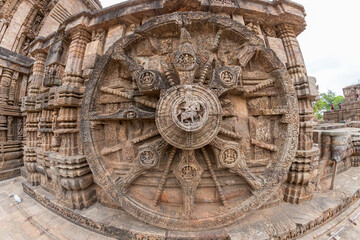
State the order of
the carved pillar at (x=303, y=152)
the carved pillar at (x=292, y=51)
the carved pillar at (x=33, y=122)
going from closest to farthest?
the carved pillar at (x=303, y=152) → the carved pillar at (x=292, y=51) → the carved pillar at (x=33, y=122)

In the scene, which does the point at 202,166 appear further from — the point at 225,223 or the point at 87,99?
the point at 87,99

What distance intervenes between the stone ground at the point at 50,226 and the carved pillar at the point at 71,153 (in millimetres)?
412

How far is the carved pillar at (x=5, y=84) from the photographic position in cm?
552

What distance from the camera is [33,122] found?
13.9 feet

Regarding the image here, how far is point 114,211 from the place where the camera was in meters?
2.86

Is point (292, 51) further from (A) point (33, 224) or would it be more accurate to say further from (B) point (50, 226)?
(A) point (33, 224)

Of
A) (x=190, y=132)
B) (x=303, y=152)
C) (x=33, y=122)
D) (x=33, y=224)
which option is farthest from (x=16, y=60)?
(x=303, y=152)

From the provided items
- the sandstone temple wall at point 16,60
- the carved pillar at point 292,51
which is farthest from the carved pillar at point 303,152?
the sandstone temple wall at point 16,60

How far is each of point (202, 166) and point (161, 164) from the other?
0.85 meters

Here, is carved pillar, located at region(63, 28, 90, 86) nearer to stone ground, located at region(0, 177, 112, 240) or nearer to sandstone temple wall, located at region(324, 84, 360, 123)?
stone ground, located at region(0, 177, 112, 240)

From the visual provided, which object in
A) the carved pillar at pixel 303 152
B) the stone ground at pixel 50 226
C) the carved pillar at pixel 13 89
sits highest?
the carved pillar at pixel 13 89

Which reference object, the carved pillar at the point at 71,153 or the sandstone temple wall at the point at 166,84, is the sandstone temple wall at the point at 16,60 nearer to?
the sandstone temple wall at the point at 166,84

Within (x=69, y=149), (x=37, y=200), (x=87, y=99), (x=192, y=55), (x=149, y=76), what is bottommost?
(x=37, y=200)

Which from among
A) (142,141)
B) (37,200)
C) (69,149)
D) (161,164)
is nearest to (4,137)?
(37,200)
